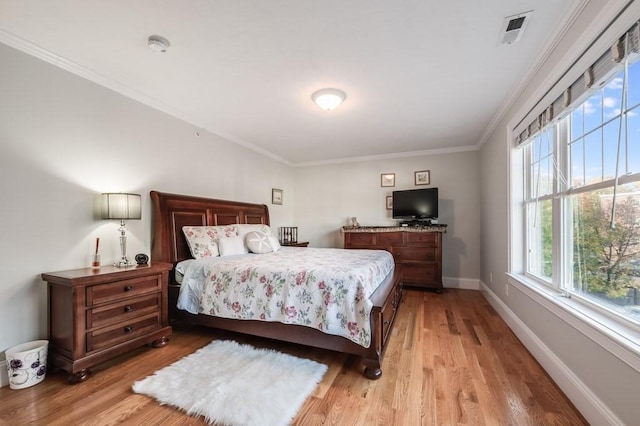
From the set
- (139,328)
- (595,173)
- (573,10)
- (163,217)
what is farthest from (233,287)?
(573,10)

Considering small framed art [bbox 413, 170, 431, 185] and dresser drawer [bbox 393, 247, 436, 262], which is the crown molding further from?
dresser drawer [bbox 393, 247, 436, 262]

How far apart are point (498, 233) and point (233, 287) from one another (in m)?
3.22

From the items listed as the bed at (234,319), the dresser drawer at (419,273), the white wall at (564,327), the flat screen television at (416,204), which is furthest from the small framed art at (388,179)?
the bed at (234,319)

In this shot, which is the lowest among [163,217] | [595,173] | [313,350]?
[313,350]

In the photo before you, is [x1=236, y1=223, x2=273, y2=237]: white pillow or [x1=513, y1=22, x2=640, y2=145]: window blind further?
[x1=236, y1=223, x2=273, y2=237]: white pillow

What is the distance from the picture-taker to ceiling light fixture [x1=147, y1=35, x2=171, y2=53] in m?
1.92

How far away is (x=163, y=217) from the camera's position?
2.91 m

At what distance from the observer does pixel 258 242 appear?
3.41 m

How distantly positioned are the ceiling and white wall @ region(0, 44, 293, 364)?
0.21m

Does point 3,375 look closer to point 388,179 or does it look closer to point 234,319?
point 234,319

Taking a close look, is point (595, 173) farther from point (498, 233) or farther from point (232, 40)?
point (232, 40)

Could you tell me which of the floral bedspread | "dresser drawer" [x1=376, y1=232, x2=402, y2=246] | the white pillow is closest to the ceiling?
the white pillow

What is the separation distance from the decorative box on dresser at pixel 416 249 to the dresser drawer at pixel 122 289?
10.8ft

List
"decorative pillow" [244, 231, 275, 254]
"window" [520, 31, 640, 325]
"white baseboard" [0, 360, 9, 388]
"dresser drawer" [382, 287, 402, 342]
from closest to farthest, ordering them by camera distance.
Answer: "window" [520, 31, 640, 325] → "white baseboard" [0, 360, 9, 388] → "dresser drawer" [382, 287, 402, 342] → "decorative pillow" [244, 231, 275, 254]
